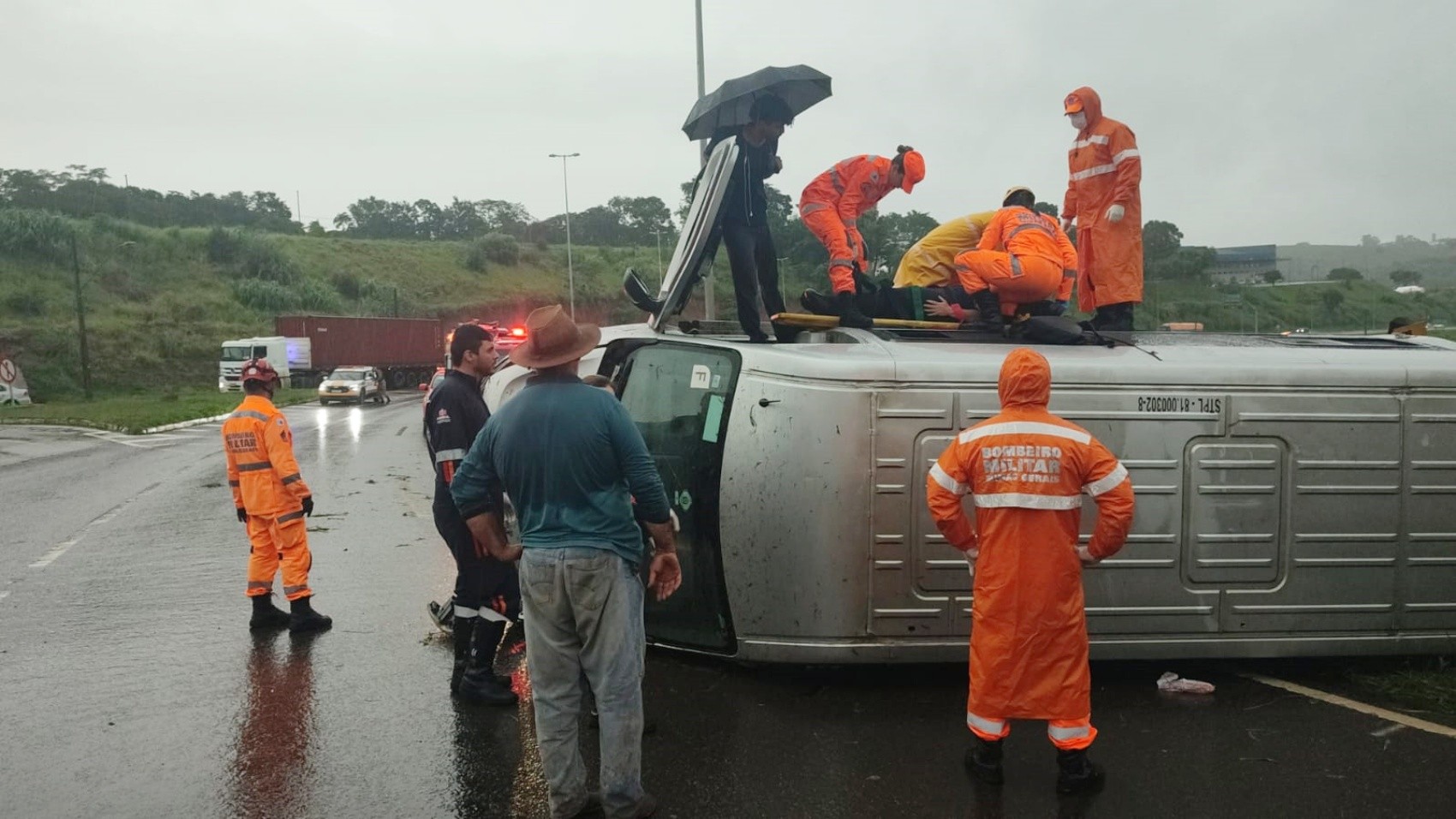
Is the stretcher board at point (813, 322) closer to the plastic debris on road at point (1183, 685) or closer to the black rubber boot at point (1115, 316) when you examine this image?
the black rubber boot at point (1115, 316)

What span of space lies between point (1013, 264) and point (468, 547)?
3163 millimetres

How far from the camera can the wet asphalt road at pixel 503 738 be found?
3951mm

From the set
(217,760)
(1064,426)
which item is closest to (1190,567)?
(1064,426)

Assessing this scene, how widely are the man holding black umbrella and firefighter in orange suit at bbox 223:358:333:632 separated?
283 centimetres

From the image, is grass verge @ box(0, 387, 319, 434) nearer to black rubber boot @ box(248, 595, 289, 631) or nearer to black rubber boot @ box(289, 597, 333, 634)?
black rubber boot @ box(248, 595, 289, 631)

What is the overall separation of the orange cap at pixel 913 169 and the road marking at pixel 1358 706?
3615mm

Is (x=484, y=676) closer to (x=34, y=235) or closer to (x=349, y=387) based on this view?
(x=349, y=387)

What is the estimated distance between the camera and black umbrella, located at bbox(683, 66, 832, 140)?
6535mm

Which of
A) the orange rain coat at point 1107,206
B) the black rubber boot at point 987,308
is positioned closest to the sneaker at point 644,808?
the black rubber boot at point 987,308

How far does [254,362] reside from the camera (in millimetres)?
6730

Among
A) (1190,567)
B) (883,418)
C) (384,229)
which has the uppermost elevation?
(384,229)

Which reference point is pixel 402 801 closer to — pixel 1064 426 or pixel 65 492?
pixel 1064 426

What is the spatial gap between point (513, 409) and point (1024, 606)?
190cm

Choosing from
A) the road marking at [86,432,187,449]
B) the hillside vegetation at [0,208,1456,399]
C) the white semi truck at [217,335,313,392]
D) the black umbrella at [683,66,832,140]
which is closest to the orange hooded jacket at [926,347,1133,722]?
the black umbrella at [683,66,832,140]
